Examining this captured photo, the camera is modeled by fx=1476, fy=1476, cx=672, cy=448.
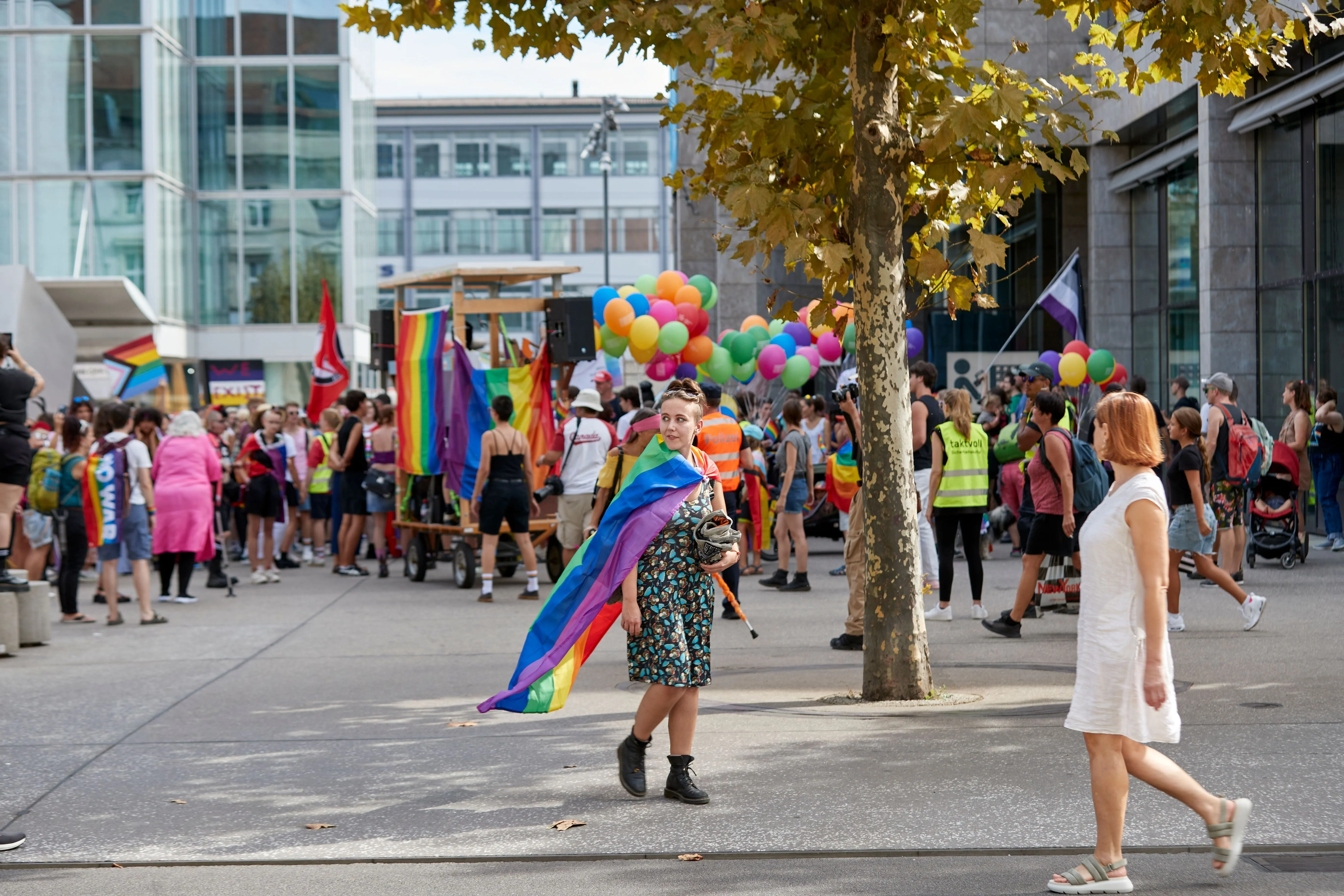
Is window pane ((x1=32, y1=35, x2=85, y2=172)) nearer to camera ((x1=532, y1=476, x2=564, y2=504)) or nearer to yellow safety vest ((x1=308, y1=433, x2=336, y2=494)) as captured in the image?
yellow safety vest ((x1=308, y1=433, x2=336, y2=494))

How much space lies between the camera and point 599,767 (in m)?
6.87

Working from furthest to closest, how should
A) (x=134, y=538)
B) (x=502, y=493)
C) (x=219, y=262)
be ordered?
(x=219, y=262) < (x=502, y=493) < (x=134, y=538)

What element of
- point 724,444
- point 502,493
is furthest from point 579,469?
point 724,444

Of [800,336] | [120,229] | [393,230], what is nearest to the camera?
[800,336]

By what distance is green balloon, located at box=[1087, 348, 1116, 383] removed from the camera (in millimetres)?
18344

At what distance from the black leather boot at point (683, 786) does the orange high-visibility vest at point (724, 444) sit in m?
5.51

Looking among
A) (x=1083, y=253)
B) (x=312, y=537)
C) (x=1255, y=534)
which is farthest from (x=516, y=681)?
(x=1083, y=253)

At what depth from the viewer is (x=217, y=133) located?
40125mm

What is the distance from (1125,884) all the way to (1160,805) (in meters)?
1.25

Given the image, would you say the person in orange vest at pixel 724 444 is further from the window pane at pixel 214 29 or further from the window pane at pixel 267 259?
the window pane at pixel 214 29

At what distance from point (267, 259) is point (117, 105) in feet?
18.6

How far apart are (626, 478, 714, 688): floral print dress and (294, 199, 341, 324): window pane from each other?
117 feet

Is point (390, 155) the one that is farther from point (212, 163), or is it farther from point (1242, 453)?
point (1242, 453)

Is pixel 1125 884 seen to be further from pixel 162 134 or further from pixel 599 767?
pixel 162 134
